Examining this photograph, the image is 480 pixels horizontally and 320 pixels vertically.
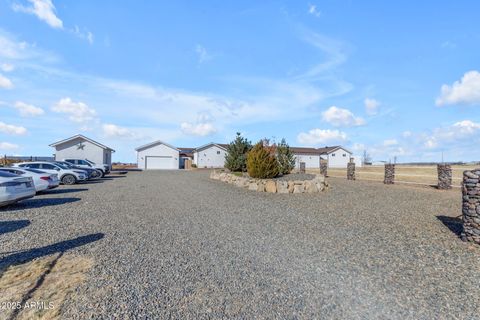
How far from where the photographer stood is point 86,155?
35594 millimetres

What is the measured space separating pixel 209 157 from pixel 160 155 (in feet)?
26.9

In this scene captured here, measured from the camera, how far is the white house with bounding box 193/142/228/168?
4684 cm

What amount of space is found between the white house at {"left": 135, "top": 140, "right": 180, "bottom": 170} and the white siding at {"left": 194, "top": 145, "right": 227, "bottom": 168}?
3516mm

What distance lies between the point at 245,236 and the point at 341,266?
7.71 feet

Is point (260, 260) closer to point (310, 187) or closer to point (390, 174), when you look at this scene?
point (310, 187)

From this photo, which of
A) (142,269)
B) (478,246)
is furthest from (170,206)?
(478,246)

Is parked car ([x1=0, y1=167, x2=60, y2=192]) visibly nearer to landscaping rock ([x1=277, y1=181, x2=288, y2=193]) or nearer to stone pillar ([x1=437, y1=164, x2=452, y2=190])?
landscaping rock ([x1=277, y1=181, x2=288, y2=193])

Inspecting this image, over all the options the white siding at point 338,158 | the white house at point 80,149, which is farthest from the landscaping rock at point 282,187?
the white siding at point 338,158

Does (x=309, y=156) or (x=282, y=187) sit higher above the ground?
(x=309, y=156)

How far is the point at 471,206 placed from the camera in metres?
5.98

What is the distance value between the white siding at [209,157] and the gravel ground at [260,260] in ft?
122

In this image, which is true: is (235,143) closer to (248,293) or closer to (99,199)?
(99,199)

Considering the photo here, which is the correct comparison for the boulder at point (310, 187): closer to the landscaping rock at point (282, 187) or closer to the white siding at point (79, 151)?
the landscaping rock at point (282, 187)

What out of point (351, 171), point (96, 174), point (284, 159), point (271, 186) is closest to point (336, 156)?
point (351, 171)
